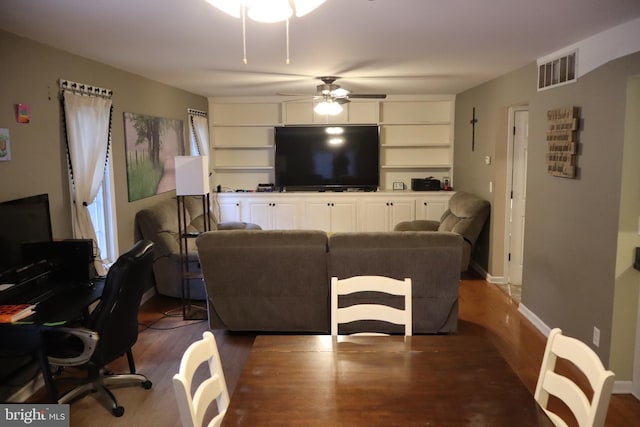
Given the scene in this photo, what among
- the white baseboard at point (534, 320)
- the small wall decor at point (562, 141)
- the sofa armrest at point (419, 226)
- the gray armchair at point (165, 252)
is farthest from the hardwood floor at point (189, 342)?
the small wall decor at point (562, 141)

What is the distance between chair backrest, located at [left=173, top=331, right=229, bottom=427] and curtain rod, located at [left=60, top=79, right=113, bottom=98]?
9.33 feet

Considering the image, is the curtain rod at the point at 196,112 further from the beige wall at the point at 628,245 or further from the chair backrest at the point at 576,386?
the chair backrest at the point at 576,386

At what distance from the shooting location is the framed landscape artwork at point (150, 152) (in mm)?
4711

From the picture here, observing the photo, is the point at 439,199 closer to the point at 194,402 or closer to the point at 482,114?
the point at 482,114

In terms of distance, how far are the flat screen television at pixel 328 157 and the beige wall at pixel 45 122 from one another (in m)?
3.06

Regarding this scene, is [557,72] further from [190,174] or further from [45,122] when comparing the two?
[45,122]

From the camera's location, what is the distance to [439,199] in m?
7.06

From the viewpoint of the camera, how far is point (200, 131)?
22.2 ft

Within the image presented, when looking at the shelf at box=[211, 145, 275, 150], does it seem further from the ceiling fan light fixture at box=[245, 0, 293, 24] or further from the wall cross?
the ceiling fan light fixture at box=[245, 0, 293, 24]

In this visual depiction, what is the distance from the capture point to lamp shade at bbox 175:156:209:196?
4164 mm

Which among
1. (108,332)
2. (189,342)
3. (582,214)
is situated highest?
(582,214)

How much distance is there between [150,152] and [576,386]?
463 cm

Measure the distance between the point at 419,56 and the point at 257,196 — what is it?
3.86 m

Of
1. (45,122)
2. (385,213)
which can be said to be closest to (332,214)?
(385,213)
